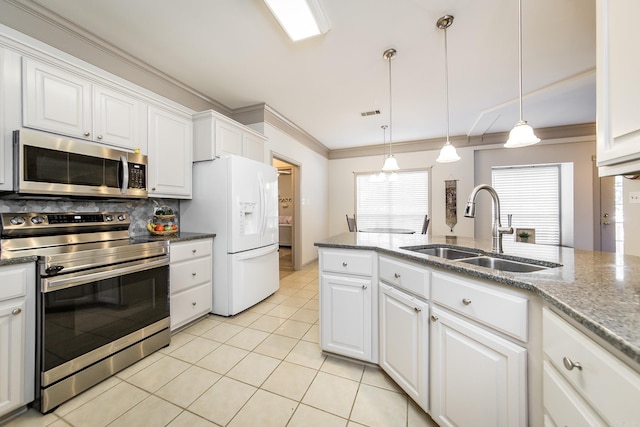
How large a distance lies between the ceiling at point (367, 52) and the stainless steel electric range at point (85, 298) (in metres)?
1.65

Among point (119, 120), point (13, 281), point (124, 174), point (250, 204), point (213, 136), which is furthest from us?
point (250, 204)

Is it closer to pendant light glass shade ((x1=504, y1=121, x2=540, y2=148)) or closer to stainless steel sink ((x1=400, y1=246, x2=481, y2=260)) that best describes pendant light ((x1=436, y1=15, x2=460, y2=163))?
pendant light glass shade ((x1=504, y1=121, x2=540, y2=148))

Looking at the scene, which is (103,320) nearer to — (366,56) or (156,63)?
(156,63)

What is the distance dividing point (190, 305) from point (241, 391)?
3.67ft

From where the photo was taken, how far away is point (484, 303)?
1.03 metres

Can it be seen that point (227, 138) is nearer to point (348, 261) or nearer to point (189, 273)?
point (189, 273)

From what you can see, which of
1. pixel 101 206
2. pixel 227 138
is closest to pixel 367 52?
pixel 227 138

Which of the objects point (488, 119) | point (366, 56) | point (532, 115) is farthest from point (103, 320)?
point (532, 115)

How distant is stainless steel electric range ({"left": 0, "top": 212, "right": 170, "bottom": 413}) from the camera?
1433 mm

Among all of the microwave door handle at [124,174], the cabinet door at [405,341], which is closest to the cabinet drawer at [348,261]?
the cabinet door at [405,341]

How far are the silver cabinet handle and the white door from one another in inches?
97.8

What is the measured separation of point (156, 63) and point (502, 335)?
3456 mm

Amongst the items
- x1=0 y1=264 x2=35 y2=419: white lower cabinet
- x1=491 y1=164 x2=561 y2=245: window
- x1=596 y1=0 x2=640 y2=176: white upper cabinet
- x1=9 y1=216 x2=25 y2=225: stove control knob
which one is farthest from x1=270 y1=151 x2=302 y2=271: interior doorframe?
x1=491 y1=164 x2=561 y2=245: window

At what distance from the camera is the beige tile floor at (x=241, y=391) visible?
138cm
